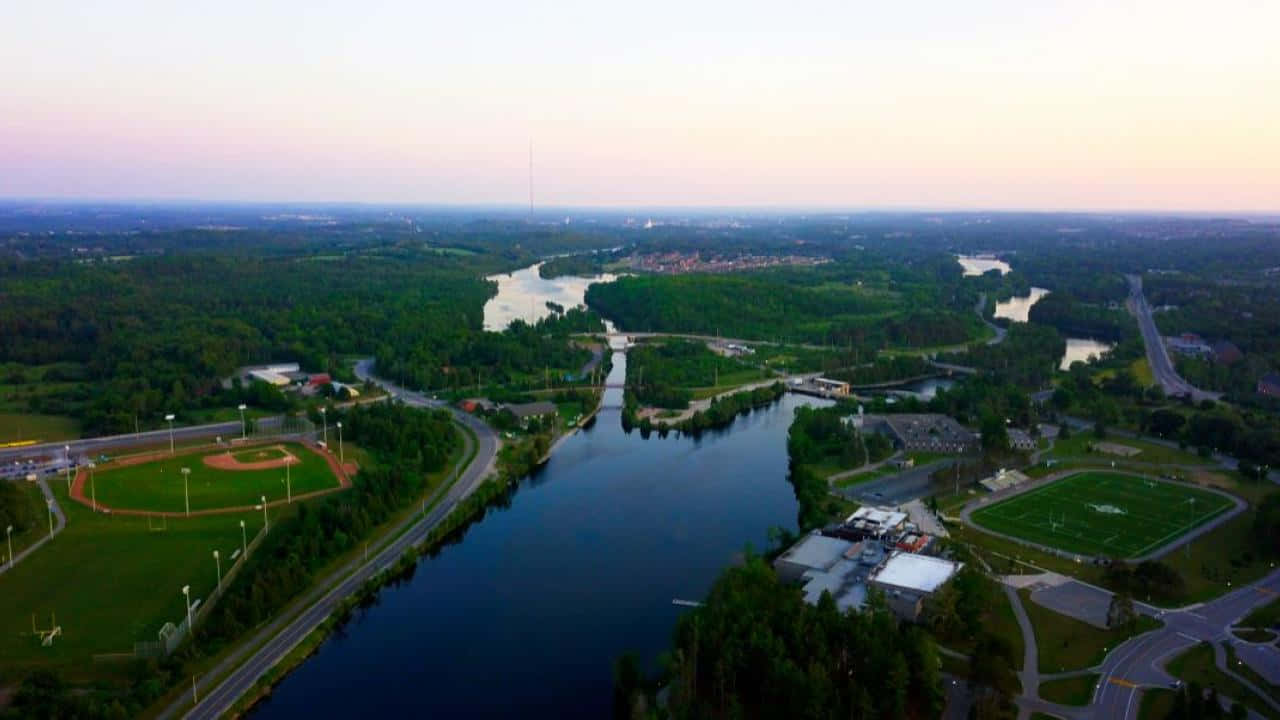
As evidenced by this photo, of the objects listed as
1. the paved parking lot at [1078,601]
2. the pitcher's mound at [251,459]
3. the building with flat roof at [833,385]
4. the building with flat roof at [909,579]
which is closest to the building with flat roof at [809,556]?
the building with flat roof at [909,579]

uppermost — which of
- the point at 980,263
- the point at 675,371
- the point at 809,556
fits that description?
the point at 980,263

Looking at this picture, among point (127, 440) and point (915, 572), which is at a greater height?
point (915, 572)

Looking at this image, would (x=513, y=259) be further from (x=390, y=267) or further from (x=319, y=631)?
(x=319, y=631)

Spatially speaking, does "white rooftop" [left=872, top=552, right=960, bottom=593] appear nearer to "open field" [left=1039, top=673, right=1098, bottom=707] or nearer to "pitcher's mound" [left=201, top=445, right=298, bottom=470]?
"open field" [left=1039, top=673, right=1098, bottom=707]

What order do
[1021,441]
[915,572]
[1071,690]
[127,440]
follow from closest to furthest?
[1071,690], [915,572], [1021,441], [127,440]

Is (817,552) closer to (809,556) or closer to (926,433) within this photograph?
(809,556)

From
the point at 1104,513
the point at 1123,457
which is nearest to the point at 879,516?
the point at 1104,513

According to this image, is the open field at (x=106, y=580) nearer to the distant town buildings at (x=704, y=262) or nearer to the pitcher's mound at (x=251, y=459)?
the pitcher's mound at (x=251, y=459)
